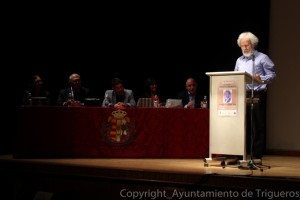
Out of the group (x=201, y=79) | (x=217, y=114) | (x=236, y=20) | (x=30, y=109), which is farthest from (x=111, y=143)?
(x=236, y=20)

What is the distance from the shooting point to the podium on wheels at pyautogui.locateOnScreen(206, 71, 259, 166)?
15.2 ft

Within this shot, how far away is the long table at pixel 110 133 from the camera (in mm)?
5590

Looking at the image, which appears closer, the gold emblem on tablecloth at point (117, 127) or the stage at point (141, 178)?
the stage at point (141, 178)

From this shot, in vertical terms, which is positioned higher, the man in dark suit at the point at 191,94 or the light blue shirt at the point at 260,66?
the light blue shirt at the point at 260,66

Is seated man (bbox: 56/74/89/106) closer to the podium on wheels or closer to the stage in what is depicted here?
the stage

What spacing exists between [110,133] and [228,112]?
165 centimetres

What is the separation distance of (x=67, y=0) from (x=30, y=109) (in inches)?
102

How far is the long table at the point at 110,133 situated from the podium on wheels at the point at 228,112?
3.56 ft

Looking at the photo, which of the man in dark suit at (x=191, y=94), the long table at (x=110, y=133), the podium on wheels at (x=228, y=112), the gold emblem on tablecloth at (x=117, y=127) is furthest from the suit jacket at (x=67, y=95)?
the podium on wheels at (x=228, y=112)

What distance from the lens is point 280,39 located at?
6961 mm

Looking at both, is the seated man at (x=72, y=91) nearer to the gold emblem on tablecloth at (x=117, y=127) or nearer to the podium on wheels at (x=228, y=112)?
the gold emblem on tablecloth at (x=117, y=127)

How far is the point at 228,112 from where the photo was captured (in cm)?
472

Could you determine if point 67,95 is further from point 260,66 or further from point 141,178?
point 260,66

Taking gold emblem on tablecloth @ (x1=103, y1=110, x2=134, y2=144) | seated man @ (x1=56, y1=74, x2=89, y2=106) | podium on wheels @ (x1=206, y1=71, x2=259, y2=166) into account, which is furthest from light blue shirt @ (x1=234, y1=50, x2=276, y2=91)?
seated man @ (x1=56, y1=74, x2=89, y2=106)
